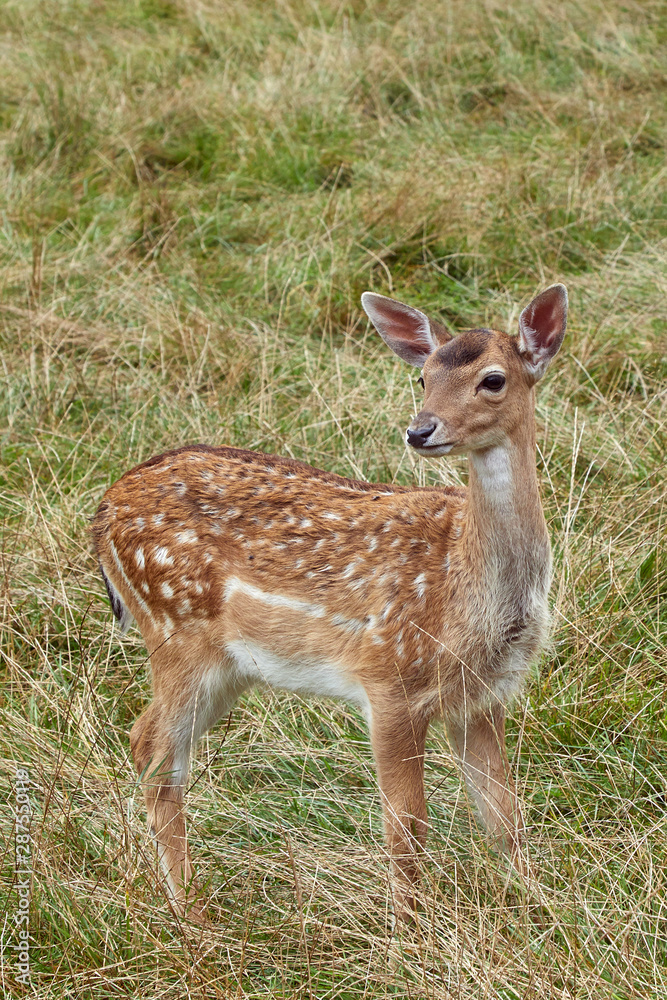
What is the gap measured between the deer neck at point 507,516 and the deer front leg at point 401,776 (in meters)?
0.45

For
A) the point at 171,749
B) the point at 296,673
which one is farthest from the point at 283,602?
the point at 171,749

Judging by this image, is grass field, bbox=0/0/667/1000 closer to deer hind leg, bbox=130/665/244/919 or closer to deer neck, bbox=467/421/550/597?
deer hind leg, bbox=130/665/244/919

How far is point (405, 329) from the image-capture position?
3557 mm

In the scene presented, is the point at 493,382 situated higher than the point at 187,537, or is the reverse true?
the point at 493,382

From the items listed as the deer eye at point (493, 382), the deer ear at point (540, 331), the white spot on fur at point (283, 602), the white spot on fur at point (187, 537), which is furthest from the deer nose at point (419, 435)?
the white spot on fur at point (187, 537)

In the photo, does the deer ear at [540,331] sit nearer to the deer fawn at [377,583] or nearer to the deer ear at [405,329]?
the deer fawn at [377,583]

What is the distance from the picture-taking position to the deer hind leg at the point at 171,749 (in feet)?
10.8

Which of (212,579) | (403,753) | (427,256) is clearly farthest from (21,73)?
(403,753)

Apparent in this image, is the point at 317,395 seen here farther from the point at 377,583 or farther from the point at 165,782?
the point at 165,782

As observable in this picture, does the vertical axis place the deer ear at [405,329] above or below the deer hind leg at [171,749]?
above

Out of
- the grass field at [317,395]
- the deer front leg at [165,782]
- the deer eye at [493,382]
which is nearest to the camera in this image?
the grass field at [317,395]

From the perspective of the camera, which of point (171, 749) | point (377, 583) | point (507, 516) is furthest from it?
point (171, 749)

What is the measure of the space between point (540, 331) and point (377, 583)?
85 cm

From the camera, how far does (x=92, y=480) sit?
195 inches
